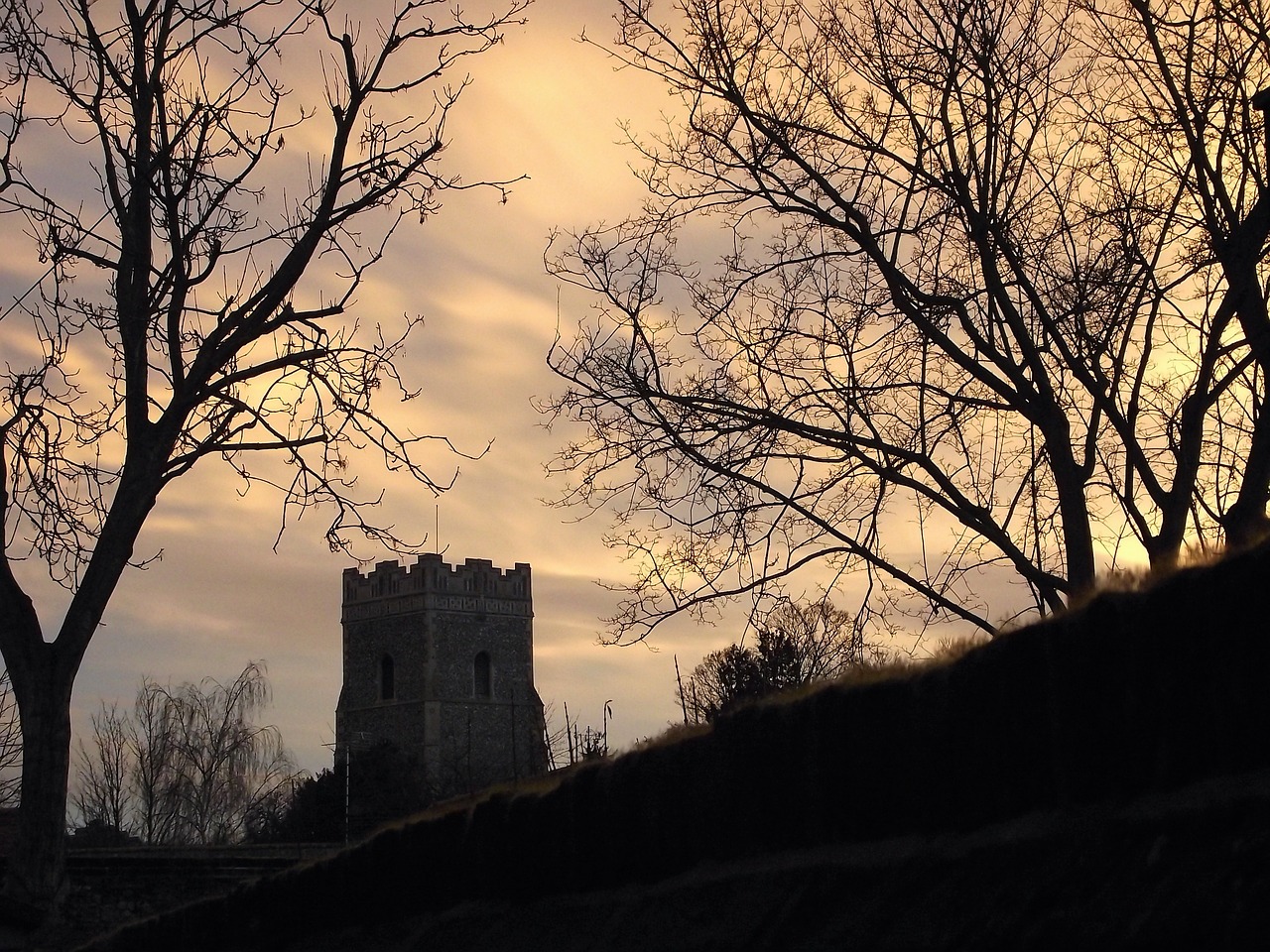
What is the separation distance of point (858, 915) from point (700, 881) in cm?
102

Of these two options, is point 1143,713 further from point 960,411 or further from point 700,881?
point 960,411

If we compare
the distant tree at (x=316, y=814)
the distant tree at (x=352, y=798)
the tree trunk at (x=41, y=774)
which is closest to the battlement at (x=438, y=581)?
the distant tree at (x=352, y=798)

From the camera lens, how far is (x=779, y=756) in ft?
12.1

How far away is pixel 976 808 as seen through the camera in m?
2.90

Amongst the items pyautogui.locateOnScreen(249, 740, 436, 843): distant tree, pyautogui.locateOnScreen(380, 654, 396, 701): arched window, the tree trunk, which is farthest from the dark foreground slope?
pyautogui.locateOnScreen(380, 654, 396, 701): arched window

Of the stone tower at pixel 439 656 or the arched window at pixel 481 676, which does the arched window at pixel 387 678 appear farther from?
the arched window at pixel 481 676

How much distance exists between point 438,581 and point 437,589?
1.74 ft

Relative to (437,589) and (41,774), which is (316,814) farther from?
(437,589)

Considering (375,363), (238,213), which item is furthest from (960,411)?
(238,213)

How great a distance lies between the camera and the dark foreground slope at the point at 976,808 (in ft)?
7.45

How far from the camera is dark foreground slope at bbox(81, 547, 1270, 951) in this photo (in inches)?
89.4

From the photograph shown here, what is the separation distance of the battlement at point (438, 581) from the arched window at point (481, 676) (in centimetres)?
409

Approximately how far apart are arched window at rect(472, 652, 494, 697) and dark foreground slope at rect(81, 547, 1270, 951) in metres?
90.8

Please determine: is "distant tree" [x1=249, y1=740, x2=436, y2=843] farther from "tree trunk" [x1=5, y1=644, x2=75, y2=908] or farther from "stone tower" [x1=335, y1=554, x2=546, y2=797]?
"tree trunk" [x1=5, y1=644, x2=75, y2=908]
